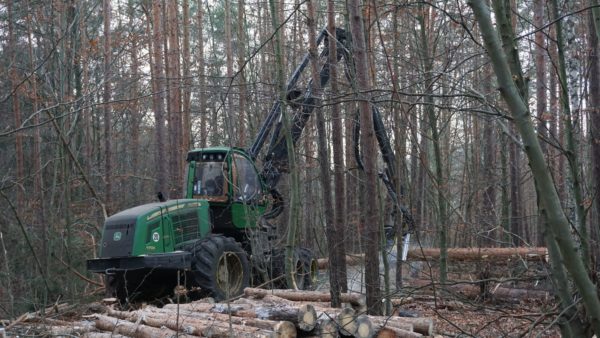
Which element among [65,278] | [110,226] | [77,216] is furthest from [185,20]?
[110,226]

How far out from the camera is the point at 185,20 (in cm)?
2375

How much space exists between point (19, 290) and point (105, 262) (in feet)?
12.0

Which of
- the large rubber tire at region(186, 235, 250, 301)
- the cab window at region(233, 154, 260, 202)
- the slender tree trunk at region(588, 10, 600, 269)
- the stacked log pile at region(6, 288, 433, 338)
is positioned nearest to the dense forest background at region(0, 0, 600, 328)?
the slender tree trunk at region(588, 10, 600, 269)

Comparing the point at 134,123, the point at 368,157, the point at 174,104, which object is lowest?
the point at 368,157

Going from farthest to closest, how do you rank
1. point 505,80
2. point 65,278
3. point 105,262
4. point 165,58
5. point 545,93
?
1. point 165,58
2. point 545,93
3. point 65,278
4. point 105,262
5. point 505,80

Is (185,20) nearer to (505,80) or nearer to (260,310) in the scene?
(260,310)

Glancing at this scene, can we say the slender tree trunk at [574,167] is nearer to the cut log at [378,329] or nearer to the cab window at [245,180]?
the cut log at [378,329]

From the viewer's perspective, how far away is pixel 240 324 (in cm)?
766

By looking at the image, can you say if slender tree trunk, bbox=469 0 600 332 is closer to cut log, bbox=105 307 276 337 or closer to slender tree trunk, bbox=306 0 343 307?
cut log, bbox=105 307 276 337

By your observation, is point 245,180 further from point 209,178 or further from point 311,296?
point 311,296

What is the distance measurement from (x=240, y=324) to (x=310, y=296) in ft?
6.23

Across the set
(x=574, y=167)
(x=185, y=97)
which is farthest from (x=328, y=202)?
(x=185, y=97)

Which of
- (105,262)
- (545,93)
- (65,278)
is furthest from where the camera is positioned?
(545,93)

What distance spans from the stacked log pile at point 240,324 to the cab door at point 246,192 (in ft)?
11.2
